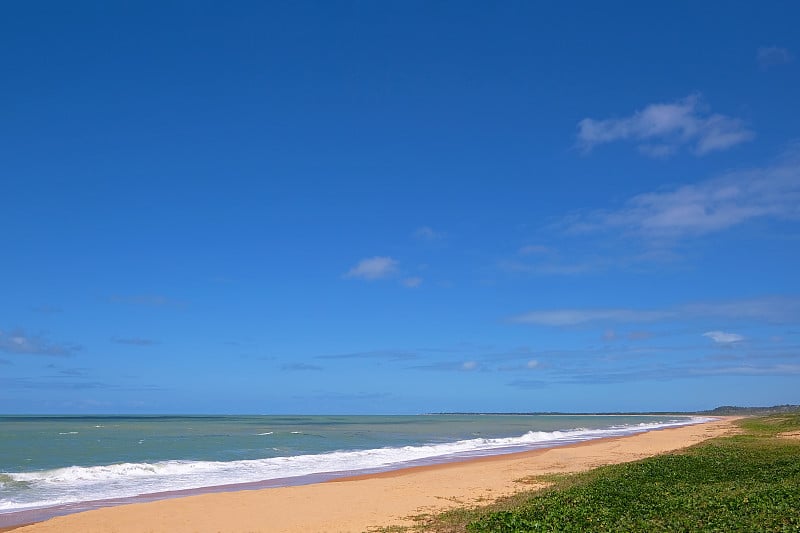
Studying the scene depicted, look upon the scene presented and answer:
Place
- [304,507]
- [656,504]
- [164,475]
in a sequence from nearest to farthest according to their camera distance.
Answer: [656,504] < [304,507] < [164,475]

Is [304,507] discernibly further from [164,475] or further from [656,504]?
[164,475]

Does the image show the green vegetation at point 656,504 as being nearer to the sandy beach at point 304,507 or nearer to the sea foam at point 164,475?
the sandy beach at point 304,507

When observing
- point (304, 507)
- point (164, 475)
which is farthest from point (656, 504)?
point (164, 475)

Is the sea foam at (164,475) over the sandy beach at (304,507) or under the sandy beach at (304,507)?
under

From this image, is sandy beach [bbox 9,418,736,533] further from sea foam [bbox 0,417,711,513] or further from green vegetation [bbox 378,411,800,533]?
sea foam [bbox 0,417,711,513]

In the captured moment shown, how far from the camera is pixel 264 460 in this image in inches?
1567

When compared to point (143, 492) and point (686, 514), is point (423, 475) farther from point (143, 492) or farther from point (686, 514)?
point (686, 514)

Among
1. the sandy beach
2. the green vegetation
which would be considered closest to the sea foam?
the sandy beach

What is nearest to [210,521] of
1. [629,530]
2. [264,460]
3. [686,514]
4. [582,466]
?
[629,530]

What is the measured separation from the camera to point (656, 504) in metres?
15.2

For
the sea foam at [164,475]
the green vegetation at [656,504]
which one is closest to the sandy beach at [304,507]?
the green vegetation at [656,504]

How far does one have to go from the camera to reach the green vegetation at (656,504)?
12984 mm

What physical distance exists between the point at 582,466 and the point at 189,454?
29.4m

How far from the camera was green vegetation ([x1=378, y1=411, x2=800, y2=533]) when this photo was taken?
12984mm
